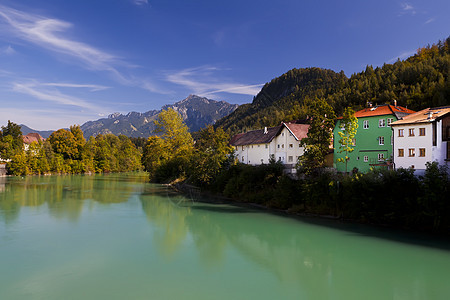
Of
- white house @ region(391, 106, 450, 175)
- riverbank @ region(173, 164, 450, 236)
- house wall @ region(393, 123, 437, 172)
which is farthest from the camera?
house wall @ region(393, 123, 437, 172)

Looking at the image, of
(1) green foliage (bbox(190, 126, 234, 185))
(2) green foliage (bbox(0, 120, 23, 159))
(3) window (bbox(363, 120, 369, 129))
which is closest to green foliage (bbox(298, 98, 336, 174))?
(3) window (bbox(363, 120, 369, 129))

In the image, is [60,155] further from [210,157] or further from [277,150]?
[277,150]

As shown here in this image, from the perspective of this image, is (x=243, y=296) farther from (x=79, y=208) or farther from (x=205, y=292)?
(x=79, y=208)

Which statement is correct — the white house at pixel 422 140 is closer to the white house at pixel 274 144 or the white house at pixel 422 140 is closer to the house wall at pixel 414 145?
the house wall at pixel 414 145

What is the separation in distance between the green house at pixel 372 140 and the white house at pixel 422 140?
2.85 meters

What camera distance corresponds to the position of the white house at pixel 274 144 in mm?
39750

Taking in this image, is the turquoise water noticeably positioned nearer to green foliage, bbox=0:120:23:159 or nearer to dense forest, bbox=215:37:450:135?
dense forest, bbox=215:37:450:135

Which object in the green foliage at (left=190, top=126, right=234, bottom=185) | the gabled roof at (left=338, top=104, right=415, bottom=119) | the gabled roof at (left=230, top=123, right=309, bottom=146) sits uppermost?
the gabled roof at (left=338, top=104, right=415, bottom=119)

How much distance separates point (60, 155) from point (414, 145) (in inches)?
3672

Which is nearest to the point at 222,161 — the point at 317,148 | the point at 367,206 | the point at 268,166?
the point at 268,166

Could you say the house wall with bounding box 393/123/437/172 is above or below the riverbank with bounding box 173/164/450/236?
above

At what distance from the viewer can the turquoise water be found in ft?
40.7

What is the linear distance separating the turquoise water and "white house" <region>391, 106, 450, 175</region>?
727 cm

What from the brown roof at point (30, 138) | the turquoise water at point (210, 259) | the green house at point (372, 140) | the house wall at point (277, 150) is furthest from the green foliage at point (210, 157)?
the brown roof at point (30, 138)
